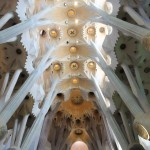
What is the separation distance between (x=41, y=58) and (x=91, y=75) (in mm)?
3563

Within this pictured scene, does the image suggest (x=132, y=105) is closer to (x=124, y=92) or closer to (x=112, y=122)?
(x=124, y=92)

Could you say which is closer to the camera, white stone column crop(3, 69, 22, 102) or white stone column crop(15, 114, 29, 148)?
white stone column crop(3, 69, 22, 102)

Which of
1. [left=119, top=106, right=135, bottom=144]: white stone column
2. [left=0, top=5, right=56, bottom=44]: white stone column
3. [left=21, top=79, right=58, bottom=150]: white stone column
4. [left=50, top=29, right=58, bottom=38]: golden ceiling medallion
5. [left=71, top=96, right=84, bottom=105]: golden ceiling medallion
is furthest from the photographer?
[left=71, top=96, right=84, bottom=105]: golden ceiling medallion

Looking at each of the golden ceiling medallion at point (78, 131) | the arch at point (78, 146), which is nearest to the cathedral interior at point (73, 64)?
the arch at point (78, 146)

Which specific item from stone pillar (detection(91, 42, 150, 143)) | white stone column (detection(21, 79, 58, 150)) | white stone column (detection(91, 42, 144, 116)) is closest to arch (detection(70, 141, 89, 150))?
white stone column (detection(21, 79, 58, 150))

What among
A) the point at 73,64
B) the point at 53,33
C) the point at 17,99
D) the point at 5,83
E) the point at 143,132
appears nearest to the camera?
the point at 143,132

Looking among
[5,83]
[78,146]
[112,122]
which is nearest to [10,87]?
[5,83]

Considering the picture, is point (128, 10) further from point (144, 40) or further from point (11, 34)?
point (11, 34)

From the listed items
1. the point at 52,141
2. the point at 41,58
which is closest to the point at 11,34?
the point at 41,58

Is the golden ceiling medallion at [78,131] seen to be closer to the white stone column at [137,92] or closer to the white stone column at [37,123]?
the white stone column at [37,123]

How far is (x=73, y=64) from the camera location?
1688cm

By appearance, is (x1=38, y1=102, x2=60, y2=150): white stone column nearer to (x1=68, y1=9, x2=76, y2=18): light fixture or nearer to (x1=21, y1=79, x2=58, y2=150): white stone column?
(x1=21, y1=79, x2=58, y2=150): white stone column

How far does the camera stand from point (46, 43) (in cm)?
1511

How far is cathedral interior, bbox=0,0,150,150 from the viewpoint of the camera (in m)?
10.6
